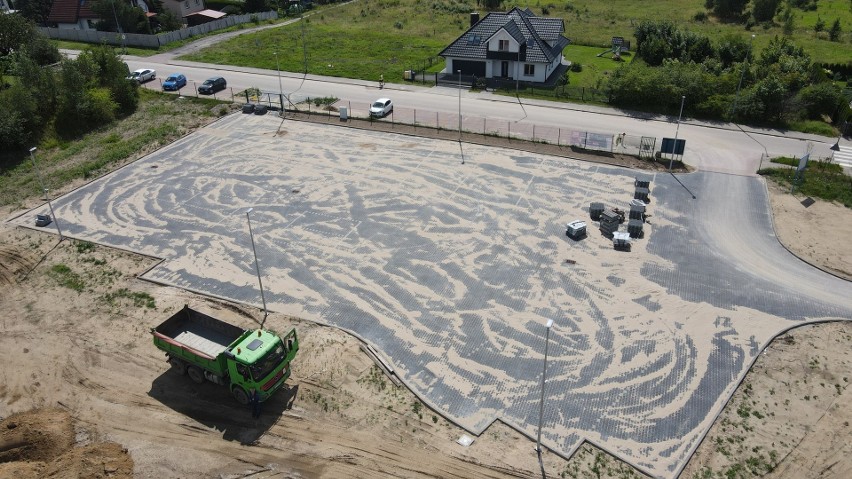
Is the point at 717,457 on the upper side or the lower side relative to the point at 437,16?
lower

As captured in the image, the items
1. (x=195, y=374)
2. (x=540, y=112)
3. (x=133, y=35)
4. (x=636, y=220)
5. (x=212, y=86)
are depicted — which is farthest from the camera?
(x=133, y=35)

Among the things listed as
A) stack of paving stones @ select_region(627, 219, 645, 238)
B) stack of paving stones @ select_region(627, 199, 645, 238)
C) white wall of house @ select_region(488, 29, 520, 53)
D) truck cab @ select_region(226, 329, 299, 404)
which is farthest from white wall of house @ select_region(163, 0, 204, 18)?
truck cab @ select_region(226, 329, 299, 404)

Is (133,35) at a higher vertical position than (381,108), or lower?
higher

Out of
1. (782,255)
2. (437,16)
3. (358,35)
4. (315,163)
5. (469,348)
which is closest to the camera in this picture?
(469,348)

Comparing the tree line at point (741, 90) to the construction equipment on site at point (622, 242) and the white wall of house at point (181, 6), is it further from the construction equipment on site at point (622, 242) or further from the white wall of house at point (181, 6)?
the white wall of house at point (181, 6)

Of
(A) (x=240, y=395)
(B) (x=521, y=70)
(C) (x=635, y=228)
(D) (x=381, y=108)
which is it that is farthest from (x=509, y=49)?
(A) (x=240, y=395)

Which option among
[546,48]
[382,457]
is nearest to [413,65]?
[546,48]

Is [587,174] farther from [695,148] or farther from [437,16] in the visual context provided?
[437,16]

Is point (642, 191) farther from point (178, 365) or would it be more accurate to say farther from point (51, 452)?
point (51, 452)
